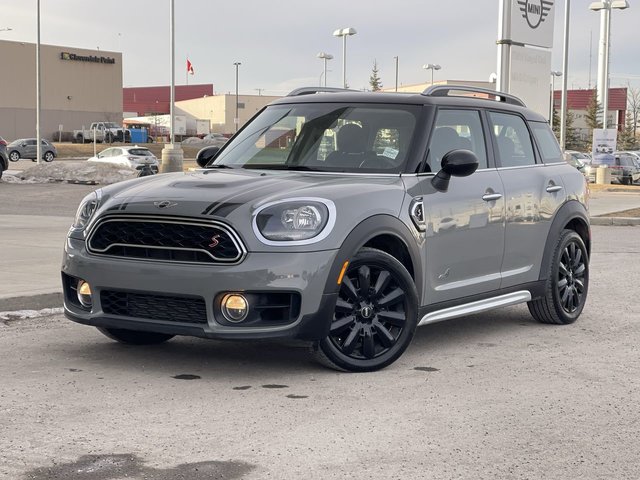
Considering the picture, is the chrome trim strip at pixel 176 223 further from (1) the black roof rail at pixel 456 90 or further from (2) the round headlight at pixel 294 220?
(1) the black roof rail at pixel 456 90

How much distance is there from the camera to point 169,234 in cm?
601

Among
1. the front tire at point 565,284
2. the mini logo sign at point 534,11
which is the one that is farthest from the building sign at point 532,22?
the front tire at point 565,284

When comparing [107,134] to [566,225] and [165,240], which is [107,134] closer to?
[566,225]

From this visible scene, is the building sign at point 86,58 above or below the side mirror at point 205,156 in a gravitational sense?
above

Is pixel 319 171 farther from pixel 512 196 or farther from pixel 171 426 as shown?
pixel 171 426

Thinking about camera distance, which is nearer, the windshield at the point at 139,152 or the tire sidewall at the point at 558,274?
the tire sidewall at the point at 558,274

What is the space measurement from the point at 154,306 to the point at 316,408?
1238 mm

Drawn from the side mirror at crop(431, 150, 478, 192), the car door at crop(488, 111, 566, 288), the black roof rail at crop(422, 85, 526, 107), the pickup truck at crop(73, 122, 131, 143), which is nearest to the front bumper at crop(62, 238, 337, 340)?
the side mirror at crop(431, 150, 478, 192)

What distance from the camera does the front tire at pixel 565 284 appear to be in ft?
26.8

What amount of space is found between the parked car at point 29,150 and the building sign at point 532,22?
120ft

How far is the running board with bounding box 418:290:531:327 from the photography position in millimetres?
6875

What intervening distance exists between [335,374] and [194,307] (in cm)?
95

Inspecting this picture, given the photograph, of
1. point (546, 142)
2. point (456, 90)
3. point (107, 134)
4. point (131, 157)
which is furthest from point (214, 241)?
point (107, 134)

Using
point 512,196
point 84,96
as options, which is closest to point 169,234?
point 512,196
